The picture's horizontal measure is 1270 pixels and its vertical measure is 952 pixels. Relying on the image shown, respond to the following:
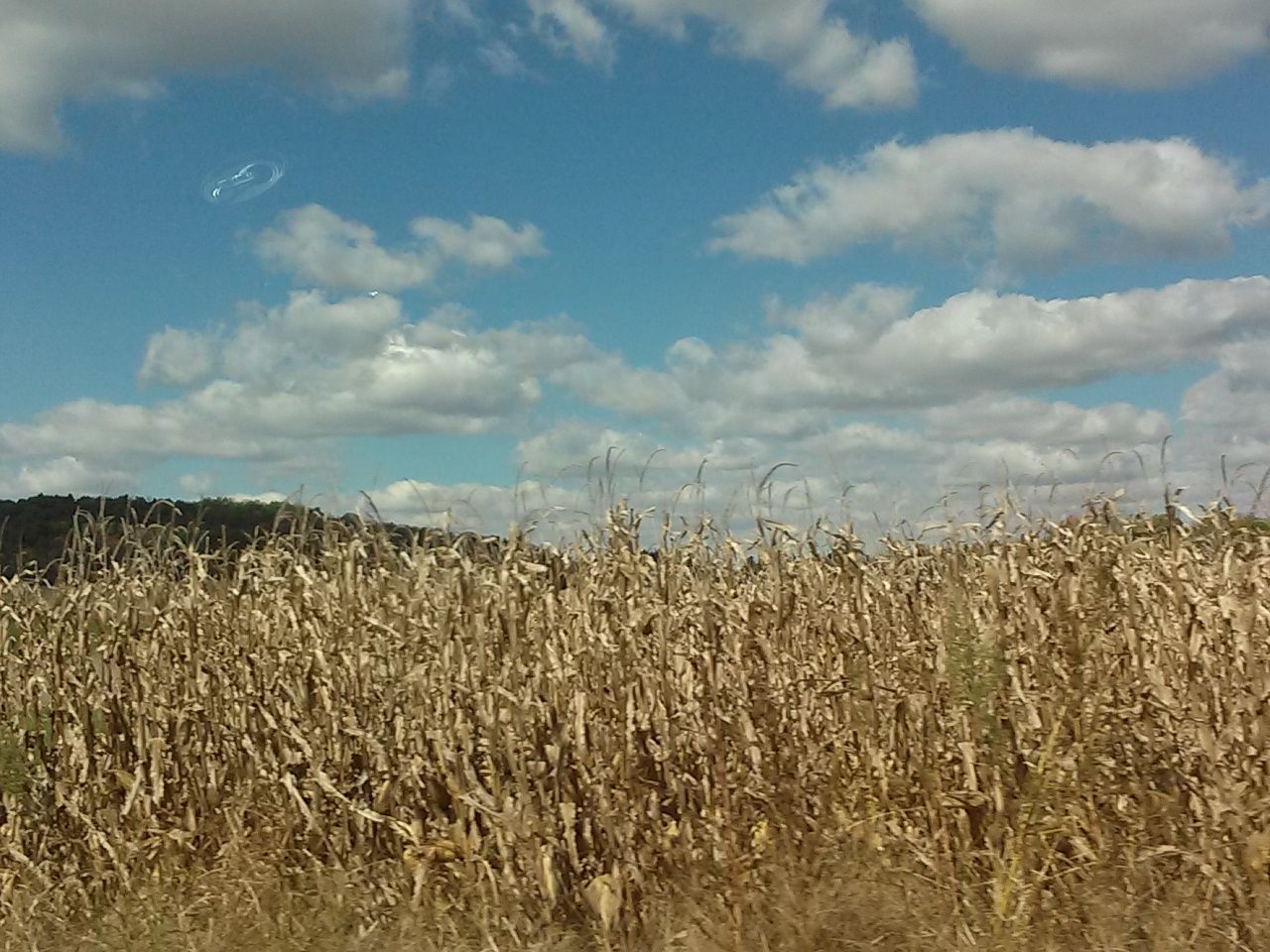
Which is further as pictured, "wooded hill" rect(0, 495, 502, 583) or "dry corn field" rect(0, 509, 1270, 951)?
"wooded hill" rect(0, 495, 502, 583)

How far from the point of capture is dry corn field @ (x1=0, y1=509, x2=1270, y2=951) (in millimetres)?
5133

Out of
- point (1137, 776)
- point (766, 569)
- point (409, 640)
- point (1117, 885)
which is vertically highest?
point (766, 569)

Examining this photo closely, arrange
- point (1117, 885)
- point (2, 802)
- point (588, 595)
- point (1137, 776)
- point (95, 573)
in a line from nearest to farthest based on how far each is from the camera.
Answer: point (1117, 885)
point (1137, 776)
point (588, 595)
point (2, 802)
point (95, 573)

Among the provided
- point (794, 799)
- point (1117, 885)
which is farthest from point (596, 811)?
point (1117, 885)

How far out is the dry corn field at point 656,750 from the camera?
5133 mm

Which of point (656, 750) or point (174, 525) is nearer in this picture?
point (656, 750)

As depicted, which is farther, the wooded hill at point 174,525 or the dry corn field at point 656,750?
A: the wooded hill at point 174,525

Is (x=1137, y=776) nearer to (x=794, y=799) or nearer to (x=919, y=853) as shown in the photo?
(x=919, y=853)

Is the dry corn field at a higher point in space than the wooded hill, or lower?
lower

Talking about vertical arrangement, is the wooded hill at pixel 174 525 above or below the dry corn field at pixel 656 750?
above

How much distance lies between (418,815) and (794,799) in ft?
5.89

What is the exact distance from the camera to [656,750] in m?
5.55

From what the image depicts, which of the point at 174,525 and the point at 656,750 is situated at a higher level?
the point at 174,525

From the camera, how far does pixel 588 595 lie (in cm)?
603
